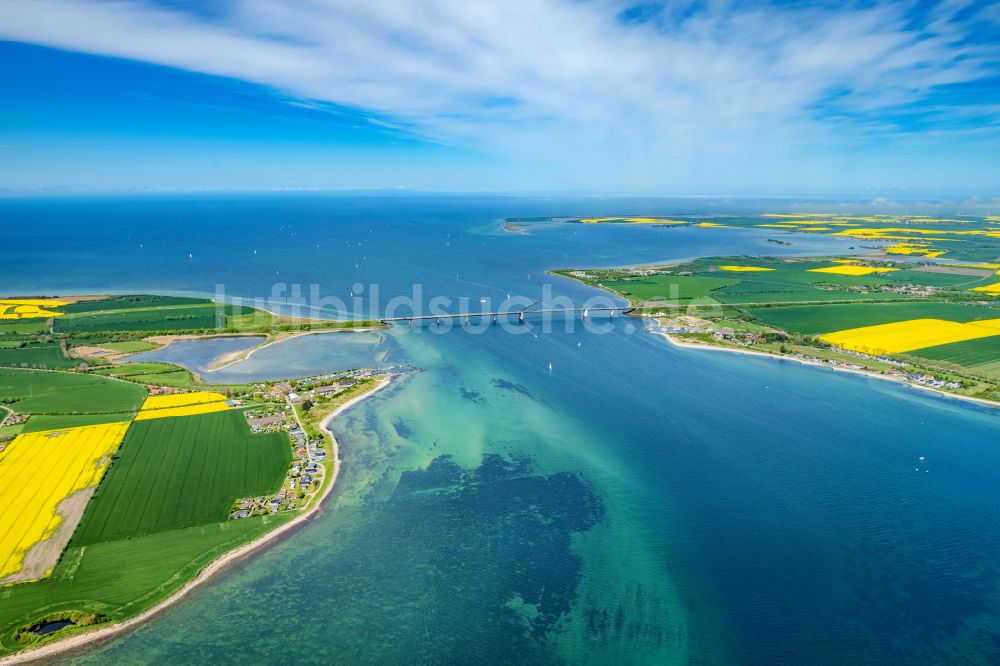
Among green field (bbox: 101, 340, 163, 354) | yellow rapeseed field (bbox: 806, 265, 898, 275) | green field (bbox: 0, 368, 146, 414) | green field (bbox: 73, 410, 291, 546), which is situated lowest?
green field (bbox: 73, 410, 291, 546)

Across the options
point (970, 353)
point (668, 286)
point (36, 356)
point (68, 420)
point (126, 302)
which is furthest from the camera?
point (668, 286)

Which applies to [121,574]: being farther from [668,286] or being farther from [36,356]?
[668,286]

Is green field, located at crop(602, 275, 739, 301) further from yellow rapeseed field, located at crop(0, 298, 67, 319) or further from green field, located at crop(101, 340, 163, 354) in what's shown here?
yellow rapeseed field, located at crop(0, 298, 67, 319)

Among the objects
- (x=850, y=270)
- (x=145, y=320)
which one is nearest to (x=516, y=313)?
(x=145, y=320)

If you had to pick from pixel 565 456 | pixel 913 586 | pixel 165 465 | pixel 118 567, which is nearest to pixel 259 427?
pixel 165 465

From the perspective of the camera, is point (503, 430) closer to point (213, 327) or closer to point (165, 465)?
point (165, 465)

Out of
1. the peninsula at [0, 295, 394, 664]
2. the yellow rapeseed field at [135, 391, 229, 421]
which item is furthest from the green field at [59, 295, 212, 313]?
the yellow rapeseed field at [135, 391, 229, 421]
